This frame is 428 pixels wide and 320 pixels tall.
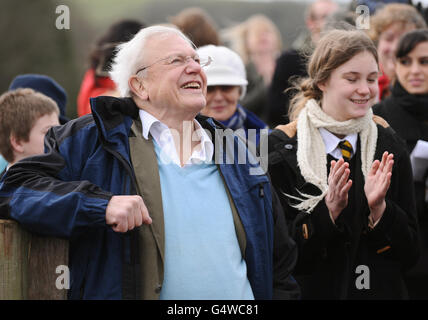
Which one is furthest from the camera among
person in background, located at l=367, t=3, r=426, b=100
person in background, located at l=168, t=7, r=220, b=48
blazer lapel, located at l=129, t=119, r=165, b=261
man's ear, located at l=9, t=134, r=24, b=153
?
person in background, located at l=168, t=7, r=220, b=48

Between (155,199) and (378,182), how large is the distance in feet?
4.17

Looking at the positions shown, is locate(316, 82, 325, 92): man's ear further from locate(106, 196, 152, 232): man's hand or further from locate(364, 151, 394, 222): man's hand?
locate(106, 196, 152, 232): man's hand

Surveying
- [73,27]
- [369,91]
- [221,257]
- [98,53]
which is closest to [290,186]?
[369,91]

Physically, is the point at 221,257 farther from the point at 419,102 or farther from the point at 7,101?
the point at 419,102

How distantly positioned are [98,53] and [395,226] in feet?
10.9

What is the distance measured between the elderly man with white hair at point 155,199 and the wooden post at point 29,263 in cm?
6

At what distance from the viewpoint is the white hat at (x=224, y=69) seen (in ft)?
14.9

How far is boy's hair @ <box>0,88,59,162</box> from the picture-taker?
148 inches

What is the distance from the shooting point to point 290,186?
3.58m

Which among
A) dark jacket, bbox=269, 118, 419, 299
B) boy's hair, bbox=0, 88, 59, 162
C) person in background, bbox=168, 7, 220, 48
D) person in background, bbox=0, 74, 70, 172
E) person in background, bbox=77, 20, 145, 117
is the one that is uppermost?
person in background, bbox=168, 7, 220, 48

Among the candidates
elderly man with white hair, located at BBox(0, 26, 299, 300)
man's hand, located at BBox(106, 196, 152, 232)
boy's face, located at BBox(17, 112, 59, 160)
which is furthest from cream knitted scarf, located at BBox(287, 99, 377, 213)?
boy's face, located at BBox(17, 112, 59, 160)

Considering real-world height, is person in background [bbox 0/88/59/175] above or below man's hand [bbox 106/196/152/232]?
above

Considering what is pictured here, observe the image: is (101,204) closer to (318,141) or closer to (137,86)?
(137,86)
